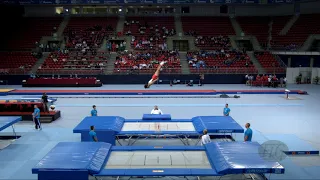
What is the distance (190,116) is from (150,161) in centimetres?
913

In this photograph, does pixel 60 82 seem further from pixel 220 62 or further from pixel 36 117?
pixel 220 62

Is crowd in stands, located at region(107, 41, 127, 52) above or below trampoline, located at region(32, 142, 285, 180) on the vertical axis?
above

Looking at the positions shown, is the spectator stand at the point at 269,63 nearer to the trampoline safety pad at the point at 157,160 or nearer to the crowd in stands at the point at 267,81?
the crowd in stands at the point at 267,81

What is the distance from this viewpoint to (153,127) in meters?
12.7

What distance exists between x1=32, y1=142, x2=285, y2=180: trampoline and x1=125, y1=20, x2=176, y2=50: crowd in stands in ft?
92.4

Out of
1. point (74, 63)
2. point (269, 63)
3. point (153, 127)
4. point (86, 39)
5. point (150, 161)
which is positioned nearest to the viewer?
point (150, 161)

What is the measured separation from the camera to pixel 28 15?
4334 centimetres

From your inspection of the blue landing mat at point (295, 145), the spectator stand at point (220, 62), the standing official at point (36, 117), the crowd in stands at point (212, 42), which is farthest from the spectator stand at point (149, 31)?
the blue landing mat at point (295, 145)

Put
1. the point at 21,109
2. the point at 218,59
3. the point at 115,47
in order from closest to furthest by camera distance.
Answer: the point at 21,109 → the point at 218,59 → the point at 115,47

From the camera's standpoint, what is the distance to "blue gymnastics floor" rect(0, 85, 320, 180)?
1035 centimetres

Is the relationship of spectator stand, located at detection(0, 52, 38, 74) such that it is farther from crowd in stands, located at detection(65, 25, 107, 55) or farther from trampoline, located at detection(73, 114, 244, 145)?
trampoline, located at detection(73, 114, 244, 145)

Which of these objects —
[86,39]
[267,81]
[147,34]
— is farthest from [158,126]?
[86,39]

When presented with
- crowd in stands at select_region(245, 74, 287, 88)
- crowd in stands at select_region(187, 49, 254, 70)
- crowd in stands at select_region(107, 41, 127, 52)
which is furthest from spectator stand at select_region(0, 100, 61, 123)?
crowd in stands at select_region(107, 41, 127, 52)

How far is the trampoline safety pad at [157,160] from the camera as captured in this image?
331 inches
